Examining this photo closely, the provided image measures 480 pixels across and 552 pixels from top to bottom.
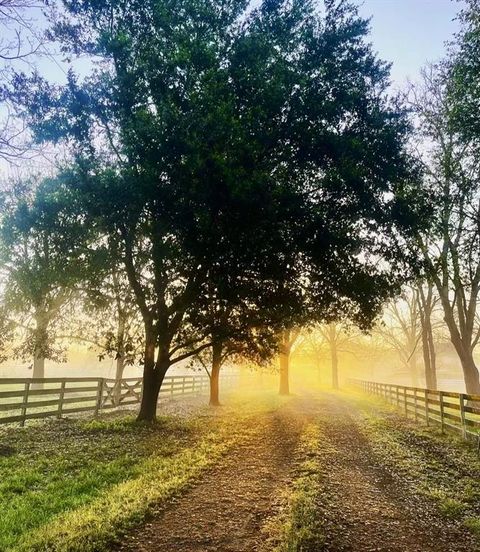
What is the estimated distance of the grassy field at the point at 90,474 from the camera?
17.5ft

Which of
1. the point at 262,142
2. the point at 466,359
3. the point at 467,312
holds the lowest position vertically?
the point at 466,359

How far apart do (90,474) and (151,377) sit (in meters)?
8.67

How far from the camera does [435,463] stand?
9.88m

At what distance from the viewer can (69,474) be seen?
835cm

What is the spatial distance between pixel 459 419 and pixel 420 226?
22.2 ft

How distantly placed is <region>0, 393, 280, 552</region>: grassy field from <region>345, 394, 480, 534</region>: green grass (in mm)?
4240

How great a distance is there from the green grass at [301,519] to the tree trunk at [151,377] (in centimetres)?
903

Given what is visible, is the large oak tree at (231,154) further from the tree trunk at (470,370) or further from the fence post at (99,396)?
the tree trunk at (470,370)

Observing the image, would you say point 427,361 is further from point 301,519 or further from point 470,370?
point 301,519

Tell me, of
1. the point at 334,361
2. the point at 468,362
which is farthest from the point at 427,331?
the point at 334,361

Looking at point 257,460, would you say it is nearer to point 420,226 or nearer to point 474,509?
point 474,509

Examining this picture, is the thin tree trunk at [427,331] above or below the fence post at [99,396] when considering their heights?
above

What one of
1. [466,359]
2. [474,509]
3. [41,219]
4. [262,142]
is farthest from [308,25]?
[466,359]

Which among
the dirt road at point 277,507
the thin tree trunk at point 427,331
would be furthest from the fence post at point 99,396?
the thin tree trunk at point 427,331
